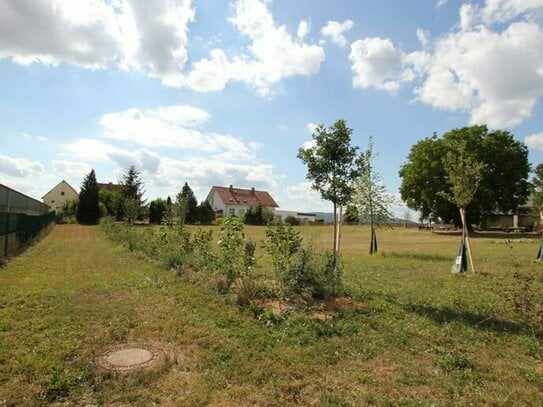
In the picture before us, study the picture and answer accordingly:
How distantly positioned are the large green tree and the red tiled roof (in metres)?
36.7

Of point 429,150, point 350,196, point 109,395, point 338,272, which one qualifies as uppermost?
point 429,150

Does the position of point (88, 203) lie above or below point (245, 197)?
below

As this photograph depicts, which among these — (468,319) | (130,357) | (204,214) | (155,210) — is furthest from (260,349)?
(204,214)

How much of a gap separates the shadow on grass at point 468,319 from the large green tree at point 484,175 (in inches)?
1328

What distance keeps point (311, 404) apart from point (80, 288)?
745cm

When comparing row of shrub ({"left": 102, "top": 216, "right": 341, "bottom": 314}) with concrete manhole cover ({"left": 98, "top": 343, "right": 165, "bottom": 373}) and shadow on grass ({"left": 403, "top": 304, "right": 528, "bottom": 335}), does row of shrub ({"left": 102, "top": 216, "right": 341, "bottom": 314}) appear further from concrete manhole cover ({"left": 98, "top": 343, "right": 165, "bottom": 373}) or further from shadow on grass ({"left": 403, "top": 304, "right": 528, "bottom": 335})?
concrete manhole cover ({"left": 98, "top": 343, "right": 165, "bottom": 373})

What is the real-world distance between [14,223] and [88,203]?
113ft

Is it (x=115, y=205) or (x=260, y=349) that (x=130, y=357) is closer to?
(x=260, y=349)

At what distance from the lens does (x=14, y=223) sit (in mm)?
→ 17453

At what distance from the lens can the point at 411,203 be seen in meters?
45.3

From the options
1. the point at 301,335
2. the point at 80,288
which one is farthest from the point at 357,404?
the point at 80,288

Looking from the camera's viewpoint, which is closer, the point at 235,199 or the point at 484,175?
the point at 484,175

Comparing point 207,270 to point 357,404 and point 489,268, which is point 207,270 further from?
point 489,268

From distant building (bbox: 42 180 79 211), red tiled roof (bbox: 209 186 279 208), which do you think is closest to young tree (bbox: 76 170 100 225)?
red tiled roof (bbox: 209 186 279 208)
